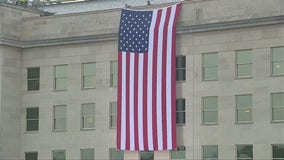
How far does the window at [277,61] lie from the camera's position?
6156 cm

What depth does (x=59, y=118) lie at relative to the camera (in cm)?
7038

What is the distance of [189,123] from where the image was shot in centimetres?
6444

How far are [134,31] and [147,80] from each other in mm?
3977

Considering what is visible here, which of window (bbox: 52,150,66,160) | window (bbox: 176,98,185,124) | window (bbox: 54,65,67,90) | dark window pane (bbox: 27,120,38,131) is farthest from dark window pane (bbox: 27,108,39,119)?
window (bbox: 176,98,185,124)

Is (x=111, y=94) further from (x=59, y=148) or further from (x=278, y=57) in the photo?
(x=278, y=57)

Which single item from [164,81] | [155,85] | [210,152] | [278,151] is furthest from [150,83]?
[278,151]

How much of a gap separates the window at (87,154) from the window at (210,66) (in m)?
11.1

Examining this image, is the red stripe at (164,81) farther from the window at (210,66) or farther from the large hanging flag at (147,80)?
the window at (210,66)

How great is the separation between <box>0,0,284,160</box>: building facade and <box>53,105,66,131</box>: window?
3.2 inches

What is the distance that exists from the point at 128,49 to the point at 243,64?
30.5ft

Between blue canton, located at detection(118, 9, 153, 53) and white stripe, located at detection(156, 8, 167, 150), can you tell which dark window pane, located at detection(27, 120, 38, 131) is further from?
white stripe, located at detection(156, 8, 167, 150)

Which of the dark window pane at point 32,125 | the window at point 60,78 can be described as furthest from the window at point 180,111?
the dark window pane at point 32,125

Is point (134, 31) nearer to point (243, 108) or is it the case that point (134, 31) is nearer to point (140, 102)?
point (140, 102)

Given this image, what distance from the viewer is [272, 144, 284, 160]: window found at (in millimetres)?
60656
